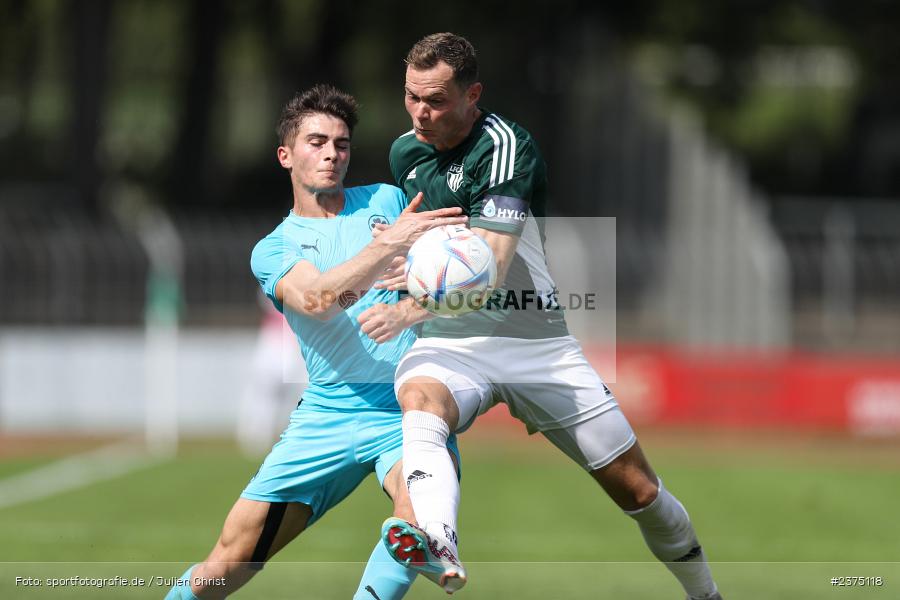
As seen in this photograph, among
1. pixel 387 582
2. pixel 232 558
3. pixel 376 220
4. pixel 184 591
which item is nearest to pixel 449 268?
pixel 376 220

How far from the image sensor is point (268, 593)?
29.6ft

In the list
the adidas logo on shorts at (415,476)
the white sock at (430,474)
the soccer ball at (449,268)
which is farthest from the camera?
the soccer ball at (449,268)

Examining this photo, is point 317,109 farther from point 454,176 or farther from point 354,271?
point 354,271

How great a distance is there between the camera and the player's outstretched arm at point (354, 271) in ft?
20.5

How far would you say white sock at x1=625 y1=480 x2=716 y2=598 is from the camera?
680cm

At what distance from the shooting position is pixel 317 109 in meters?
6.63

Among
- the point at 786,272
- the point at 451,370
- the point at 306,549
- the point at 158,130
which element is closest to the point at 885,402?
the point at 786,272

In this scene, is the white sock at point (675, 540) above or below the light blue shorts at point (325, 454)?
below

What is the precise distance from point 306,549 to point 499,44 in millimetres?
23602

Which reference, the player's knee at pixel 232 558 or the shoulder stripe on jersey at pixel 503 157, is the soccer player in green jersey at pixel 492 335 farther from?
the player's knee at pixel 232 558

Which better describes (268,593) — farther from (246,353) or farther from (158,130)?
(158,130)

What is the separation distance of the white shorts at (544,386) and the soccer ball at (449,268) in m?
0.35

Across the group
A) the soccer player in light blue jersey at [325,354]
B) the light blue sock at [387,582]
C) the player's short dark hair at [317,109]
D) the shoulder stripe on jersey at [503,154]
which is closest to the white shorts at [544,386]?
the soccer player in light blue jersey at [325,354]

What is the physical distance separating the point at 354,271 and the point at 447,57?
42.1 inches
